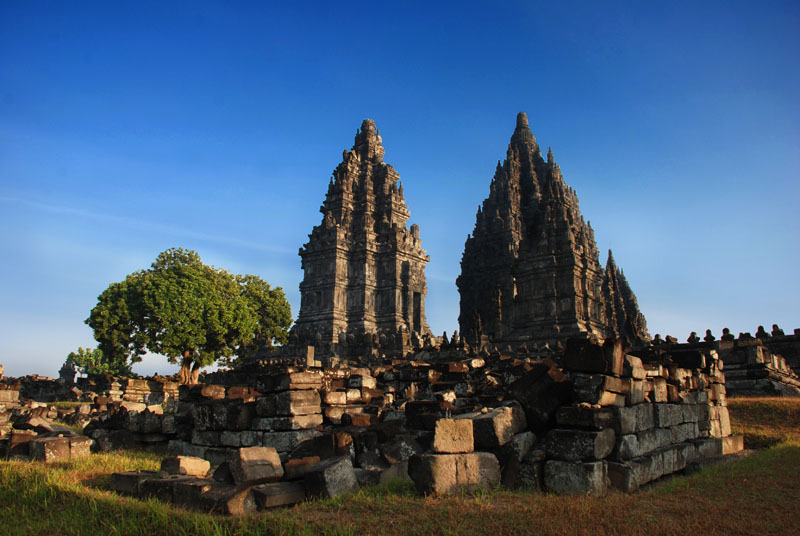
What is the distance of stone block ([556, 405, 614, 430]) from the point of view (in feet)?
22.1

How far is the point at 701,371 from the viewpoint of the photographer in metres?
11.3

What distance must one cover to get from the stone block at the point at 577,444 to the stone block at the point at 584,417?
93 millimetres

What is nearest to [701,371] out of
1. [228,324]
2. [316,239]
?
[228,324]

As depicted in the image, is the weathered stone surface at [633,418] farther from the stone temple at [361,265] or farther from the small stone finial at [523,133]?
the small stone finial at [523,133]

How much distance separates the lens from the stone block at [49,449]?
Answer: 9.25m

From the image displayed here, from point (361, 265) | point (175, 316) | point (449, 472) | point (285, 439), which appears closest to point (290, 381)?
point (285, 439)

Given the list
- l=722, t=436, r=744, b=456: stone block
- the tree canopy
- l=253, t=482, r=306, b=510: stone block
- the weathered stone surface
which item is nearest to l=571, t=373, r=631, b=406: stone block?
the weathered stone surface

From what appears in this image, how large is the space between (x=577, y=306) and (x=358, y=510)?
32206 mm

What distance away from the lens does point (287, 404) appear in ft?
32.1

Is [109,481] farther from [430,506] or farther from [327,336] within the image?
[327,336]

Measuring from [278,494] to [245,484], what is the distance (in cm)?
47

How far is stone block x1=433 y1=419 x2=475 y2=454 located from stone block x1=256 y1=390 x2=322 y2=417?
4.14 meters

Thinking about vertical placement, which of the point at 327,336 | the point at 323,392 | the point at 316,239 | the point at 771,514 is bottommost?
the point at 771,514

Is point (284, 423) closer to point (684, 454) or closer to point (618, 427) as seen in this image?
point (618, 427)
